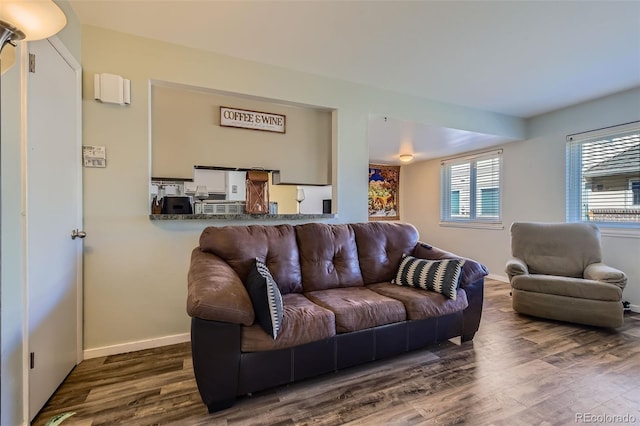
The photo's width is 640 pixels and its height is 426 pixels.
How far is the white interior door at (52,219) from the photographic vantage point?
5.17ft

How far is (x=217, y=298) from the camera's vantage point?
5.08 ft

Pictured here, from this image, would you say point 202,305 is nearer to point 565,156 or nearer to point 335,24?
point 335,24

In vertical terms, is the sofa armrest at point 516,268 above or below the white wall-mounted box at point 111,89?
below

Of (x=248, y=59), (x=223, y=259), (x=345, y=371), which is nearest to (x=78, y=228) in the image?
(x=223, y=259)

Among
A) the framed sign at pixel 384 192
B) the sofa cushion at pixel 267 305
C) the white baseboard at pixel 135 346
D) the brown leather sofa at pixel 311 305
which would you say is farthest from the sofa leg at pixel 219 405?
the framed sign at pixel 384 192

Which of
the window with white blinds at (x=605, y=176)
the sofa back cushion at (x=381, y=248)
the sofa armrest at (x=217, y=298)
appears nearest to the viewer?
the sofa armrest at (x=217, y=298)

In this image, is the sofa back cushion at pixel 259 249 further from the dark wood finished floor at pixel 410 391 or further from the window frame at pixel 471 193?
the window frame at pixel 471 193

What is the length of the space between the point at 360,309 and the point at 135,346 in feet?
5.77

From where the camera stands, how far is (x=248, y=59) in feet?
8.70

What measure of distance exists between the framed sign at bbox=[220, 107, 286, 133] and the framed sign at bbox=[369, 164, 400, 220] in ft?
11.8

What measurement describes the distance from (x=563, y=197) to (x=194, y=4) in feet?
14.6

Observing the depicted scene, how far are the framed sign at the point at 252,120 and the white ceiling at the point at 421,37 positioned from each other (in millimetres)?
462

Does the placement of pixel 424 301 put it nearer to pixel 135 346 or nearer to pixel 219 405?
pixel 219 405

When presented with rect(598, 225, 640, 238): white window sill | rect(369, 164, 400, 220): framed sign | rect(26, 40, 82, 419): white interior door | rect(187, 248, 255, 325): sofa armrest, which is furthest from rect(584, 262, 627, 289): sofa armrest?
rect(26, 40, 82, 419): white interior door
